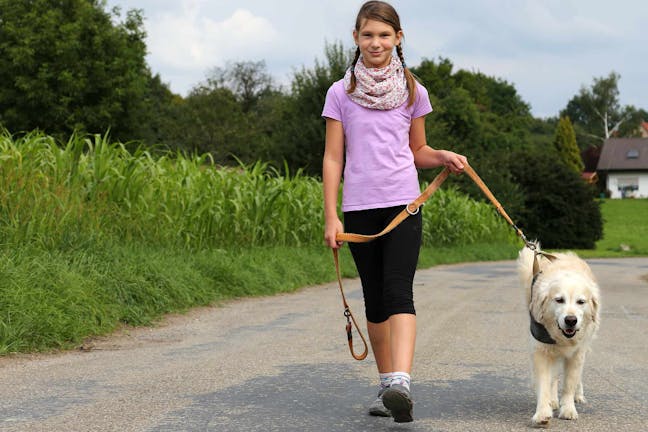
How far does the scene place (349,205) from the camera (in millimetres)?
4293

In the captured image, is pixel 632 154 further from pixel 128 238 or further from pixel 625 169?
pixel 128 238

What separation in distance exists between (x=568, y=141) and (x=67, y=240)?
89593mm

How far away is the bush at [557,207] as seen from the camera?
150 feet

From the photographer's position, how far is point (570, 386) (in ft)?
14.7

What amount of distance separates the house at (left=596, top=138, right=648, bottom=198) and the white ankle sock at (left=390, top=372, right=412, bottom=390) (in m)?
96.2

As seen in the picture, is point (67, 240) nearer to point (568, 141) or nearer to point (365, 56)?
point (365, 56)

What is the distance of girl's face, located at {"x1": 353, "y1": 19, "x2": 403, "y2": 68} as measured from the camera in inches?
165

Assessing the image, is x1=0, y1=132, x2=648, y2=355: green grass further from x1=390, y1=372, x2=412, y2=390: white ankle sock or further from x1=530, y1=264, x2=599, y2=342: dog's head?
x1=530, y1=264, x2=599, y2=342: dog's head

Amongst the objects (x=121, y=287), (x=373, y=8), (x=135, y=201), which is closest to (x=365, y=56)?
(x=373, y=8)

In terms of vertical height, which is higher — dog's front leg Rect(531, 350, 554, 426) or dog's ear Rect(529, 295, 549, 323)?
dog's ear Rect(529, 295, 549, 323)

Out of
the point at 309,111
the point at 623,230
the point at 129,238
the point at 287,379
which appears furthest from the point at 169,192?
the point at 623,230

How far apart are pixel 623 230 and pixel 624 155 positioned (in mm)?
42309

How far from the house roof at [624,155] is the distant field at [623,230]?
15031 millimetres

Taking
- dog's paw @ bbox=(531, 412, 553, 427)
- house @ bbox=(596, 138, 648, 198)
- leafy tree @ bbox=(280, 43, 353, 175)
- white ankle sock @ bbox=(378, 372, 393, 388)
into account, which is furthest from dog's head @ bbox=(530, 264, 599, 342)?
house @ bbox=(596, 138, 648, 198)
